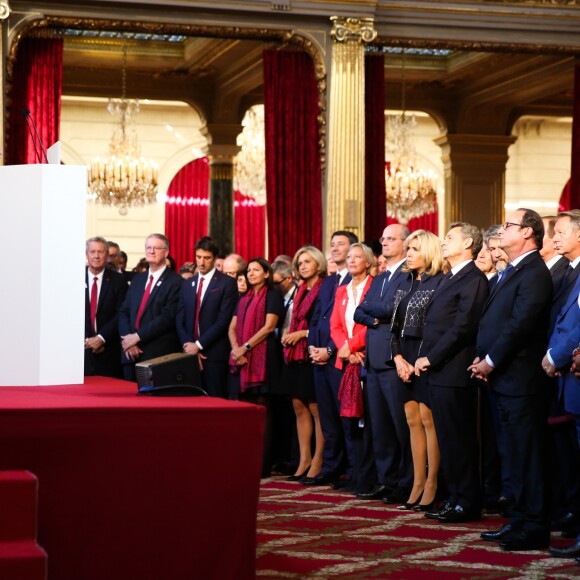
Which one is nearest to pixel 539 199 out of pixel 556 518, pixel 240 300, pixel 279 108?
pixel 279 108

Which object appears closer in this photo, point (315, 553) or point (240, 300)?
point (315, 553)

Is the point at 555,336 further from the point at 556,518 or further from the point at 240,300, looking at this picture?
the point at 240,300

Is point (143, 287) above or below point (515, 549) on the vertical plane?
above

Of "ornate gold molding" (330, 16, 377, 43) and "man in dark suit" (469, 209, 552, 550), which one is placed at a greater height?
"ornate gold molding" (330, 16, 377, 43)

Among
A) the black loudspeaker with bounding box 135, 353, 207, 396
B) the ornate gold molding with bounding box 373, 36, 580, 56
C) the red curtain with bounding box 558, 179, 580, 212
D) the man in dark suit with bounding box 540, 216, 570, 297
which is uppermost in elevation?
the ornate gold molding with bounding box 373, 36, 580, 56

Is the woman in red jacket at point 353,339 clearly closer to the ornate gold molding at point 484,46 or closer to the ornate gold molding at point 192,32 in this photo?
the ornate gold molding at point 192,32

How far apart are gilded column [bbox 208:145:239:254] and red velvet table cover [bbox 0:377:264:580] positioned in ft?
38.8

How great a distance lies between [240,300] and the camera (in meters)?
8.10

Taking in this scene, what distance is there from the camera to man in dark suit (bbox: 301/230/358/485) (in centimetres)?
736

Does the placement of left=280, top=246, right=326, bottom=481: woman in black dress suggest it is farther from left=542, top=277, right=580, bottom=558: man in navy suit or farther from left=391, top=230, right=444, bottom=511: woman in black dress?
left=542, top=277, right=580, bottom=558: man in navy suit

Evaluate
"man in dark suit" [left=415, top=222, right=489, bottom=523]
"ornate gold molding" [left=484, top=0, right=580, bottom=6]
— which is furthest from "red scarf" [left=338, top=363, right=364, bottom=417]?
"ornate gold molding" [left=484, top=0, right=580, bottom=6]

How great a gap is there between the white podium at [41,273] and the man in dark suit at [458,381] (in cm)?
216

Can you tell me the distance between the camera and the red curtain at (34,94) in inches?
383

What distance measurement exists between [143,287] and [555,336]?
145 inches
